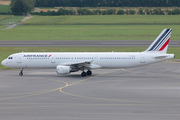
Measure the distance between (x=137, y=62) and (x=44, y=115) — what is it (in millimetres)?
23483

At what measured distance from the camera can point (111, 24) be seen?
139000 mm

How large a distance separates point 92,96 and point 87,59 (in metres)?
14.4

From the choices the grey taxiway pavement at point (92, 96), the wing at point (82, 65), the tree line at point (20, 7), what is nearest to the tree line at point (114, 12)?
the tree line at point (20, 7)

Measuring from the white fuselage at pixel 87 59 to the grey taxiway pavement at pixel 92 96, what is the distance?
1.90 m

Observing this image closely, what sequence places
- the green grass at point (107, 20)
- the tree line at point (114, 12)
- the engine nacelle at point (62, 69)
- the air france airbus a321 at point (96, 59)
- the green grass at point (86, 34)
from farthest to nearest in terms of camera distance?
the tree line at point (114, 12)
the green grass at point (107, 20)
the green grass at point (86, 34)
the air france airbus a321 at point (96, 59)
the engine nacelle at point (62, 69)

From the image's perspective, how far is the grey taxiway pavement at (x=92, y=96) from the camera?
24.1 m

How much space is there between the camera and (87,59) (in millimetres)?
44250

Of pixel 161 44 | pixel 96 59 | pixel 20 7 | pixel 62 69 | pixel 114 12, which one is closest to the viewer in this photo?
pixel 62 69

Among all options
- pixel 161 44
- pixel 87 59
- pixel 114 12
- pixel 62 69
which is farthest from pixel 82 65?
pixel 114 12

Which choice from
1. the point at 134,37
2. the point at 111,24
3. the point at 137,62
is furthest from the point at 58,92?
the point at 111,24

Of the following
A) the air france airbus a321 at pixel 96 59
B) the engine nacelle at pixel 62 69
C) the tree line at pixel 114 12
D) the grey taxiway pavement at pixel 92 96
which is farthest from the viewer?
the tree line at pixel 114 12

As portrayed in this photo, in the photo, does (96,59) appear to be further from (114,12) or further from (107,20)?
(114,12)

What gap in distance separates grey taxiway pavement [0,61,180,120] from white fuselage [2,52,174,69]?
1.90 m

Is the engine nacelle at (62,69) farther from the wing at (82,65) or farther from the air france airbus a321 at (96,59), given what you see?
the air france airbus a321 at (96,59)
